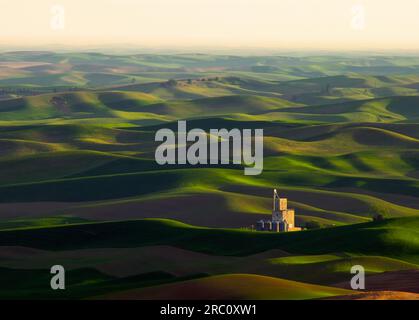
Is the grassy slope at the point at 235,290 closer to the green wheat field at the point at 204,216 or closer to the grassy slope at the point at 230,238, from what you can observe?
the green wheat field at the point at 204,216

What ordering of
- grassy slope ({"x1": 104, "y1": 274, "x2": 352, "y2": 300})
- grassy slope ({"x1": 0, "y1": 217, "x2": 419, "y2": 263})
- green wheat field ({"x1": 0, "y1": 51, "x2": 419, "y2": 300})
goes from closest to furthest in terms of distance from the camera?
grassy slope ({"x1": 104, "y1": 274, "x2": 352, "y2": 300}) < green wheat field ({"x1": 0, "y1": 51, "x2": 419, "y2": 300}) < grassy slope ({"x1": 0, "y1": 217, "x2": 419, "y2": 263})

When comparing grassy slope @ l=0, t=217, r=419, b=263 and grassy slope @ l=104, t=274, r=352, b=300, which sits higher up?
grassy slope @ l=104, t=274, r=352, b=300

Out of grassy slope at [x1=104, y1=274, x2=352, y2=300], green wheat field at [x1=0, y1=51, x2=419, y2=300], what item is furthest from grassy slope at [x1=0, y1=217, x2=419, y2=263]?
grassy slope at [x1=104, y1=274, x2=352, y2=300]

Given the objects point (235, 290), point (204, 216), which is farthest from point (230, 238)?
point (235, 290)

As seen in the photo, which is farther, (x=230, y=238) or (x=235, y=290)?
(x=230, y=238)

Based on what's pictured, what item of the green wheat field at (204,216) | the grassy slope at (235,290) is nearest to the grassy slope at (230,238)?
the green wheat field at (204,216)

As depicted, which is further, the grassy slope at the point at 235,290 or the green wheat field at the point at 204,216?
the green wheat field at the point at 204,216

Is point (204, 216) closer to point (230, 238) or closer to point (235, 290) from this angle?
point (230, 238)

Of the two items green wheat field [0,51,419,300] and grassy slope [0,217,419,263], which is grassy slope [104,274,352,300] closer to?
green wheat field [0,51,419,300]

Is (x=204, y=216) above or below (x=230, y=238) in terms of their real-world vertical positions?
below

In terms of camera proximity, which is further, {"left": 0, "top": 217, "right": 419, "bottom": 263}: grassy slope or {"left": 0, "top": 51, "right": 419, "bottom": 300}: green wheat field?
{"left": 0, "top": 217, "right": 419, "bottom": 263}: grassy slope

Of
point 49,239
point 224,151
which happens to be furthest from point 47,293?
point 224,151

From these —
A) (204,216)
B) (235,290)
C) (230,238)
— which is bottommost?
(204,216)
